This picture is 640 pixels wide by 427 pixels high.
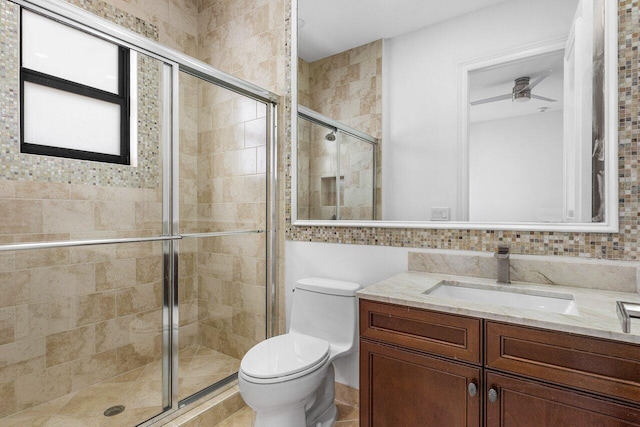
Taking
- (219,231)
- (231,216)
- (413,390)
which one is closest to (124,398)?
(219,231)

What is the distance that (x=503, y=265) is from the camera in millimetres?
1384

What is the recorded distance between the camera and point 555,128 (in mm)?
1392

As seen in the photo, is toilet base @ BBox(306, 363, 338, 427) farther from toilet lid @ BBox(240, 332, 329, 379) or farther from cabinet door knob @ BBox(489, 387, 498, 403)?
cabinet door knob @ BBox(489, 387, 498, 403)

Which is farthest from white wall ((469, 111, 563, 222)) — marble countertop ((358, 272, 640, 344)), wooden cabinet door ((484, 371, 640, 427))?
wooden cabinet door ((484, 371, 640, 427))

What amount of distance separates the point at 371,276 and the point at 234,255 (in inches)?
34.2

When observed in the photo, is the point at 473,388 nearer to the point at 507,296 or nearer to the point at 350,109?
the point at 507,296

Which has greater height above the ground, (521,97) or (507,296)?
(521,97)

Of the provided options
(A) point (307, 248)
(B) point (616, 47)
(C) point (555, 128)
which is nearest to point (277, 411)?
(A) point (307, 248)

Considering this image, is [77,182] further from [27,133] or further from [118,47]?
[118,47]

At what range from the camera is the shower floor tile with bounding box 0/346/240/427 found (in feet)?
4.85

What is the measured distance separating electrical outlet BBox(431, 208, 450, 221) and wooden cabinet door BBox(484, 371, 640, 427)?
75 centimetres

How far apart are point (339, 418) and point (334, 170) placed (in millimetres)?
1406

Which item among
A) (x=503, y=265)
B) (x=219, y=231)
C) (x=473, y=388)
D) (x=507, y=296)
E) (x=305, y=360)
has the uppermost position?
(x=219, y=231)

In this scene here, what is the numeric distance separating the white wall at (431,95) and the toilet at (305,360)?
0.56 metres
